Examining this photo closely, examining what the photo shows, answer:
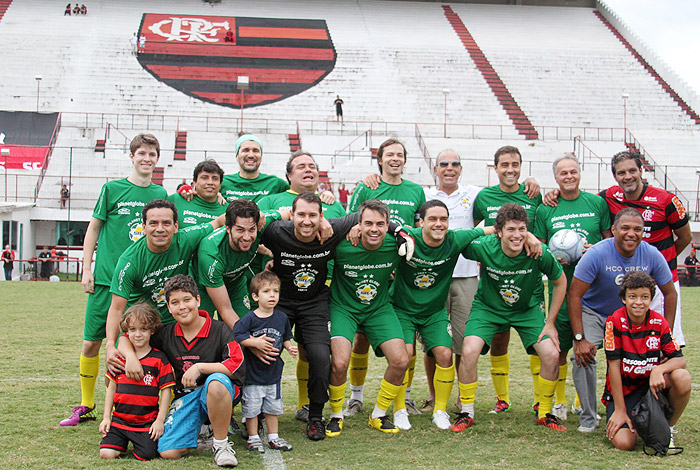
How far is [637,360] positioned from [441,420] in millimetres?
1441

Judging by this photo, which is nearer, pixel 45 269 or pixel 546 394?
pixel 546 394

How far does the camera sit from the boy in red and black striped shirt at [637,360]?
4.73m

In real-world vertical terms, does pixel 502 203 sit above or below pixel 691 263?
above

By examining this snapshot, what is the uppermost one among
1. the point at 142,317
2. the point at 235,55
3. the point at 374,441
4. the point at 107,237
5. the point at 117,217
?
the point at 235,55

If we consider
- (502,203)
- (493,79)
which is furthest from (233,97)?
(502,203)

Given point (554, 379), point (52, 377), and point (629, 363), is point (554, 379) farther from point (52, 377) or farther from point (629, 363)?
point (52, 377)

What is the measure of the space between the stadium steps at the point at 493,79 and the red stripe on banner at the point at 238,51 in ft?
23.5

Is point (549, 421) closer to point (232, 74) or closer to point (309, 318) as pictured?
point (309, 318)

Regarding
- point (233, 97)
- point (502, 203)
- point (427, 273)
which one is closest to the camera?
point (427, 273)

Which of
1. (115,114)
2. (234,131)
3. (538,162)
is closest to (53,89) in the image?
(115,114)

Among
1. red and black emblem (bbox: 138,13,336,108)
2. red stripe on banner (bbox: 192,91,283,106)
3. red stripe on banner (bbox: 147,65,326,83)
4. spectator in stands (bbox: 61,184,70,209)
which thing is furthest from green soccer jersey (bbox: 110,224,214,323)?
red stripe on banner (bbox: 147,65,326,83)

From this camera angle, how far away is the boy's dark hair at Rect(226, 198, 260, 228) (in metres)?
4.85

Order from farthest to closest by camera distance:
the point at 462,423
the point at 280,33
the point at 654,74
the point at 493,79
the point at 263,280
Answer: the point at 280,33
the point at 654,74
the point at 493,79
the point at 462,423
the point at 263,280

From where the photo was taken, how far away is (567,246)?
5.41 metres
